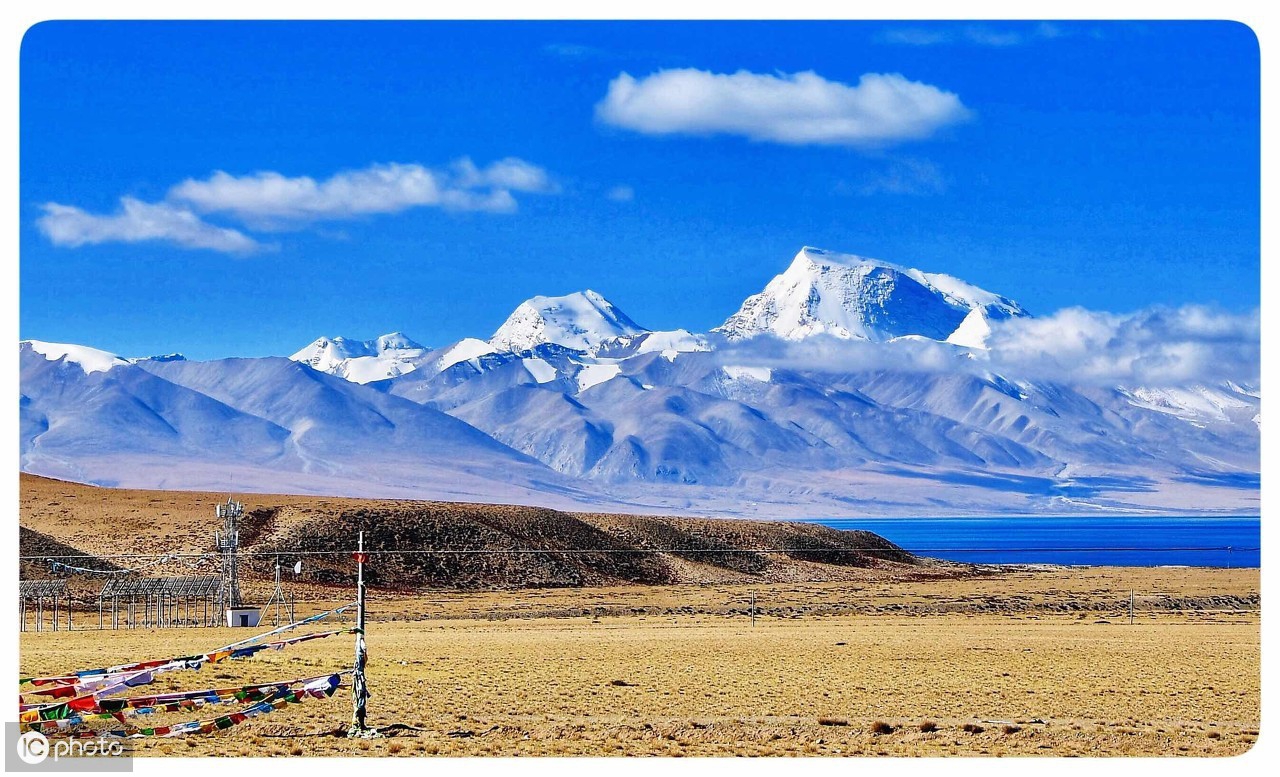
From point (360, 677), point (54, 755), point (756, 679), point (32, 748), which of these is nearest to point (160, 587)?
point (756, 679)

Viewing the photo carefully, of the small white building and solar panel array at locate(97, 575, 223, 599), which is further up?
solar panel array at locate(97, 575, 223, 599)

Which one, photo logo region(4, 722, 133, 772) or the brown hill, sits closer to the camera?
photo logo region(4, 722, 133, 772)

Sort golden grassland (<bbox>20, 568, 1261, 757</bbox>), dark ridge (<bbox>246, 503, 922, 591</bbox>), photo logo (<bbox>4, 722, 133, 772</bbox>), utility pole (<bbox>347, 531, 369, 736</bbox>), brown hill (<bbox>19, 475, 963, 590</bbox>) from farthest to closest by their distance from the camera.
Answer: dark ridge (<bbox>246, 503, 922, 591</bbox>), brown hill (<bbox>19, 475, 963, 590</bbox>), golden grassland (<bbox>20, 568, 1261, 757</bbox>), utility pole (<bbox>347, 531, 369, 736</bbox>), photo logo (<bbox>4, 722, 133, 772</bbox>)

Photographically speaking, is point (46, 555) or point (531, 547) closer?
point (46, 555)

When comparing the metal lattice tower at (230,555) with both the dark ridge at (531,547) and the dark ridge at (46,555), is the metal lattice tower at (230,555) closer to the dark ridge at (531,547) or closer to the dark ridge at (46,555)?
A: the dark ridge at (46,555)

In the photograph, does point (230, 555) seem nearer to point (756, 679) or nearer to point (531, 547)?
point (756, 679)

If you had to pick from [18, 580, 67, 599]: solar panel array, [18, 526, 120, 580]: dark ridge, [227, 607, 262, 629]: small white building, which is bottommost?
[227, 607, 262, 629]: small white building

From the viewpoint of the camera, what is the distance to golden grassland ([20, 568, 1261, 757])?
22.5m

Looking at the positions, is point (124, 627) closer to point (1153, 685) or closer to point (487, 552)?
point (487, 552)

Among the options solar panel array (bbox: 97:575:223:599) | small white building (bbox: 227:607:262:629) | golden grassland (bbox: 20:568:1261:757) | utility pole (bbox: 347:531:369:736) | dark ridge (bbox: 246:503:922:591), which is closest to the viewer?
utility pole (bbox: 347:531:369:736)

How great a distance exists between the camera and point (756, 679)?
106ft

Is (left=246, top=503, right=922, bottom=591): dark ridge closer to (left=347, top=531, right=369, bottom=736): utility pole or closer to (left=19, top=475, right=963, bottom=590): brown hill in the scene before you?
(left=19, top=475, right=963, bottom=590): brown hill

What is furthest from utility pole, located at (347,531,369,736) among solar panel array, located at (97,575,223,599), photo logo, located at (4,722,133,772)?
solar panel array, located at (97,575,223,599)
